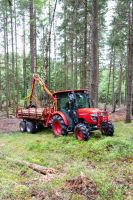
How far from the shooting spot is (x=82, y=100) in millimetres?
11641

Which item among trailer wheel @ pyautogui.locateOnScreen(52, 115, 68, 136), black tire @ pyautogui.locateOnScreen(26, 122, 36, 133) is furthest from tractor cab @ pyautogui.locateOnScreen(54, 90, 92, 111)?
black tire @ pyautogui.locateOnScreen(26, 122, 36, 133)

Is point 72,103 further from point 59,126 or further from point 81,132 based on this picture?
point 81,132

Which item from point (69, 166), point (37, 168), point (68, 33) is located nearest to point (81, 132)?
point (69, 166)

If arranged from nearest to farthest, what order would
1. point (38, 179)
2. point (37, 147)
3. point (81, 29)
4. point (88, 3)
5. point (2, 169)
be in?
1. point (38, 179)
2. point (2, 169)
3. point (37, 147)
4. point (88, 3)
5. point (81, 29)

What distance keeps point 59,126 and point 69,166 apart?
15.6 ft

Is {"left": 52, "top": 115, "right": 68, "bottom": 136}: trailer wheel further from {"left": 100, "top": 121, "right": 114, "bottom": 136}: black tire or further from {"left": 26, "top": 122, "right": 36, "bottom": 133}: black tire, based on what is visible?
{"left": 26, "top": 122, "right": 36, "bottom": 133}: black tire

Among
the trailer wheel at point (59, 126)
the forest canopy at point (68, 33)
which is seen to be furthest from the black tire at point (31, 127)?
the forest canopy at point (68, 33)

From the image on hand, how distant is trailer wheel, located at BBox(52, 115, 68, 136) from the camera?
11375 mm

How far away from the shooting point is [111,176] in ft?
20.7

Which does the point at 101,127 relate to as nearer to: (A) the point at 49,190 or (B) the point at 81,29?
(A) the point at 49,190

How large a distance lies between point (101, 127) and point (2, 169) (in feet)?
16.7

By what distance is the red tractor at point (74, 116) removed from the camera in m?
10.7

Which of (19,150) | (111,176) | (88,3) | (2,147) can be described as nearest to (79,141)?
(19,150)

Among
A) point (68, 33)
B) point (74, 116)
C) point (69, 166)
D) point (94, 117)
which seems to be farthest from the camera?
point (68, 33)
